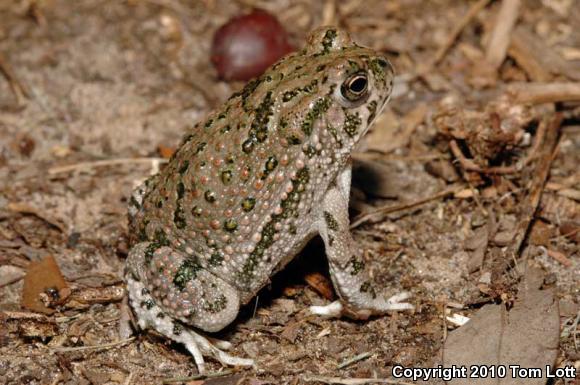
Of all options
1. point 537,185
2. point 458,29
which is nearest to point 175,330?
point 537,185

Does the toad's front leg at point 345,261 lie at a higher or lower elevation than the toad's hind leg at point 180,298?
higher

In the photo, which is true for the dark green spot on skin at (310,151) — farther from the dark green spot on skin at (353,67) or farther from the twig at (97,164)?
the twig at (97,164)

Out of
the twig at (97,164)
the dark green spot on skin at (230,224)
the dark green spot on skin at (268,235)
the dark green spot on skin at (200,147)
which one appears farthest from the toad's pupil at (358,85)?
the twig at (97,164)

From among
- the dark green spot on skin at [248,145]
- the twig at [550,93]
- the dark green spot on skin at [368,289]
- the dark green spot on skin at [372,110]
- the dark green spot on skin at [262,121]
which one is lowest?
the dark green spot on skin at [368,289]

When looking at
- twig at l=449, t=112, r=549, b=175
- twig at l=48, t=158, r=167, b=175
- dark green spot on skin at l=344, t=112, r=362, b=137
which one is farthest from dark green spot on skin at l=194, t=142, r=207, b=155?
twig at l=449, t=112, r=549, b=175

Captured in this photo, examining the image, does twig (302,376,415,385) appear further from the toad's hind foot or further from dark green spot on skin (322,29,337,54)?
dark green spot on skin (322,29,337,54)

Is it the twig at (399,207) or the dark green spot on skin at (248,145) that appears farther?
the twig at (399,207)
